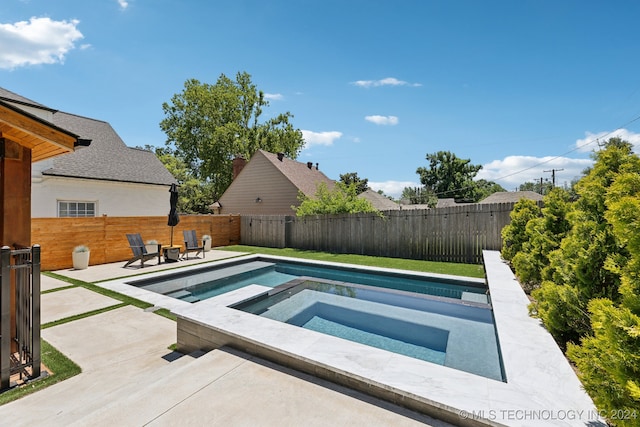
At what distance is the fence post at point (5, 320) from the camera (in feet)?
9.45

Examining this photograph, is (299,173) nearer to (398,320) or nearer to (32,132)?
(398,320)

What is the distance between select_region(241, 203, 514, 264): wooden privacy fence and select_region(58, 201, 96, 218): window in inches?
305

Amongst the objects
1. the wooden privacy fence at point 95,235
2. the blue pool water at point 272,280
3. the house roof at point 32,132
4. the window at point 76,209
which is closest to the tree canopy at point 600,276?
the blue pool water at point 272,280

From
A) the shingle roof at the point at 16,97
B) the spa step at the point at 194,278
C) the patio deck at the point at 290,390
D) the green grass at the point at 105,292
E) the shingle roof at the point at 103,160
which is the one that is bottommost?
the spa step at the point at 194,278

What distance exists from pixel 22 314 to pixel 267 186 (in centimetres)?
1735

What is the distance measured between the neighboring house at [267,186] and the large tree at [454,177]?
3119cm

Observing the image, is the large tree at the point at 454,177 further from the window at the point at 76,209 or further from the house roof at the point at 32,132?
the house roof at the point at 32,132

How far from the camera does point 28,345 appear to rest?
10.6 feet

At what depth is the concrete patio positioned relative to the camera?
2.22 meters

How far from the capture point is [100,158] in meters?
14.3

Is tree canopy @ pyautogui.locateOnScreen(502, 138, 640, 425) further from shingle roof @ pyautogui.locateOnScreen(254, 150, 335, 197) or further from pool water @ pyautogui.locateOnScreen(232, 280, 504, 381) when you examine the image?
shingle roof @ pyautogui.locateOnScreen(254, 150, 335, 197)

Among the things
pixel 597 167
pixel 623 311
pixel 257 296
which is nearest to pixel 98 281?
pixel 257 296

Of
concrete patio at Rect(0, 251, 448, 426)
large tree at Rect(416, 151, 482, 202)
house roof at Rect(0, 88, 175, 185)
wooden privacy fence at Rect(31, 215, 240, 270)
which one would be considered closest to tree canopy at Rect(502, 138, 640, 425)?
concrete patio at Rect(0, 251, 448, 426)

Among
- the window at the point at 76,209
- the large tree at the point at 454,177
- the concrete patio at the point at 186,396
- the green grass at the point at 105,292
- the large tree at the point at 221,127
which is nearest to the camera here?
the concrete patio at the point at 186,396
